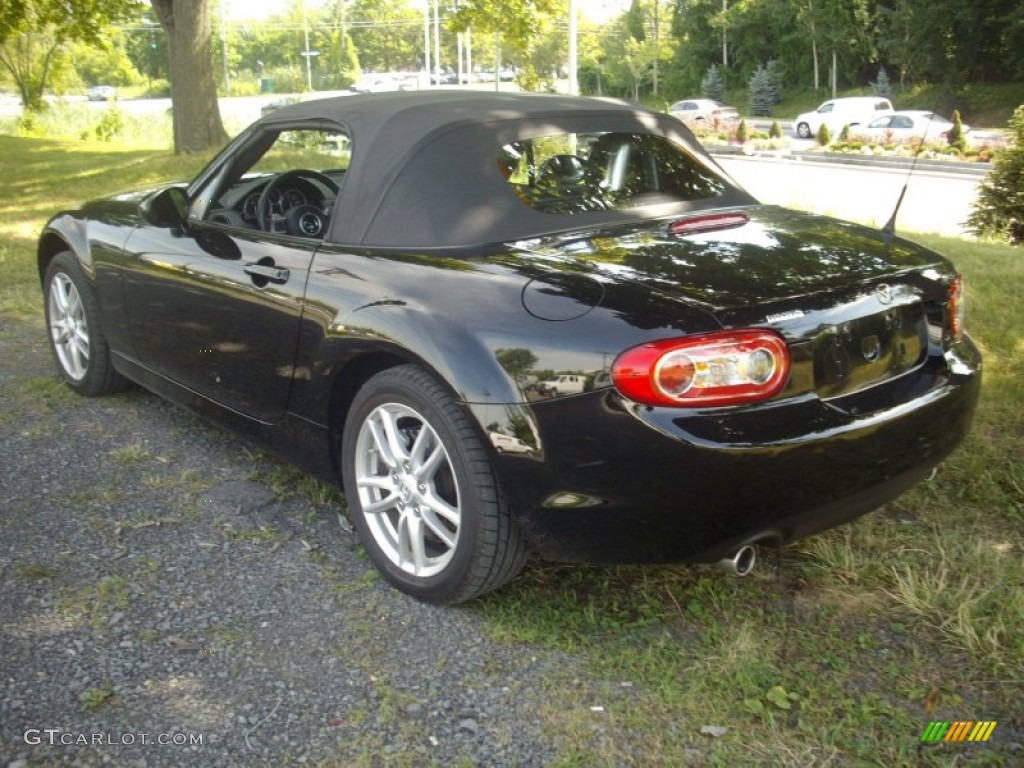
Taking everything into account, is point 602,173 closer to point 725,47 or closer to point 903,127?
point 903,127

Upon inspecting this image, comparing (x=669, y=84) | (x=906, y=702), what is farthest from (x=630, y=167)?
(x=669, y=84)

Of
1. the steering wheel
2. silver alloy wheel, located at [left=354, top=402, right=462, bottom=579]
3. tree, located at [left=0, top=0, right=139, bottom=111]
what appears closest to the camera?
silver alloy wheel, located at [left=354, top=402, right=462, bottom=579]

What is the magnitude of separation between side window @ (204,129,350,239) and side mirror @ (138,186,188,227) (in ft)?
0.38

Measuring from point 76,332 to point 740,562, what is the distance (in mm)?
3573

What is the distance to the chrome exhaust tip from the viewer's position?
264 cm

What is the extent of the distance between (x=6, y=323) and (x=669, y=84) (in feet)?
223

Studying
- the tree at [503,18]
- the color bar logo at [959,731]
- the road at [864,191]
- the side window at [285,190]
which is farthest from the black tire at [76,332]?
the tree at [503,18]

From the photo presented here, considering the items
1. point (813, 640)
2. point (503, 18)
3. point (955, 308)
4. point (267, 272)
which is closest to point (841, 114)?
point (503, 18)

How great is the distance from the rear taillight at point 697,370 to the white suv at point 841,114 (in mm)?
36431

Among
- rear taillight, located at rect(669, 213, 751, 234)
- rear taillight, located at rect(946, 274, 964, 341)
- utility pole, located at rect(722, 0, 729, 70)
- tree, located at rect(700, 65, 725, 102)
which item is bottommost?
rear taillight, located at rect(946, 274, 964, 341)

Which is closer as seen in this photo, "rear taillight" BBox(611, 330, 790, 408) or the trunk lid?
"rear taillight" BBox(611, 330, 790, 408)

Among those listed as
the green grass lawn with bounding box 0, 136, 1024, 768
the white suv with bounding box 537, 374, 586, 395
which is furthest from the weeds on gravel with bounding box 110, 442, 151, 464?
the white suv with bounding box 537, 374, 586, 395

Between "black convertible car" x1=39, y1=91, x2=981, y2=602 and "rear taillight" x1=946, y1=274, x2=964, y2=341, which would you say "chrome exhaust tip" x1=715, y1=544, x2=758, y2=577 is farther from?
"rear taillight" x1=946, y1=274, x2=964, y2=341

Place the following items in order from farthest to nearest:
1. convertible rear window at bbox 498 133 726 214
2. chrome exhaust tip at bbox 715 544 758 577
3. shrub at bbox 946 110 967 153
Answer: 1. shrub at bbox 946 110 967 153
2. convertible rear window at bbox 498 133 726 214
3. chrome exhaust tip at bbox 715 544 758 577
